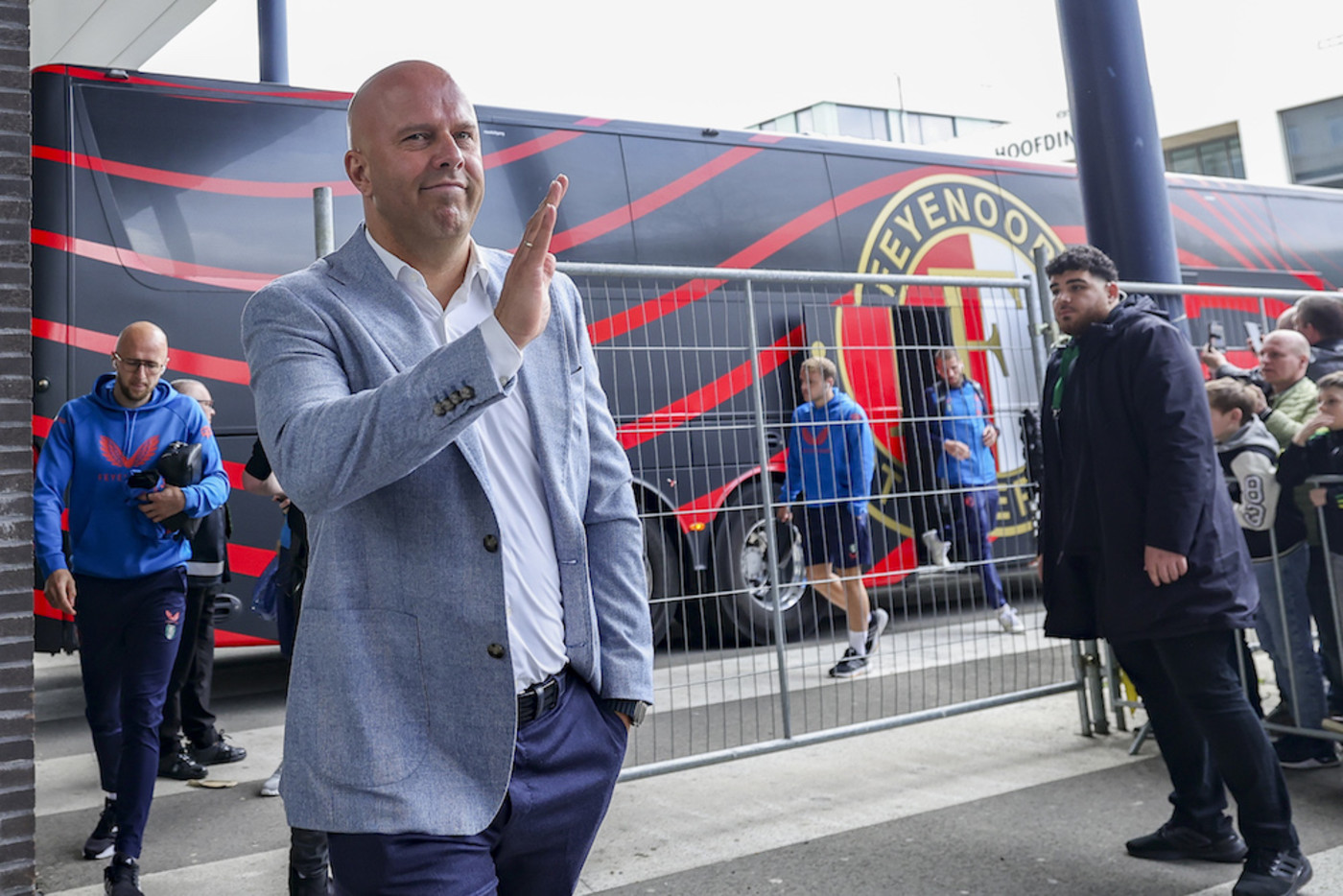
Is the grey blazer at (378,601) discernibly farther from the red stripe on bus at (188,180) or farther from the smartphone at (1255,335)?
the smartphone at (1255,335)

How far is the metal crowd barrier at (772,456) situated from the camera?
189 inches

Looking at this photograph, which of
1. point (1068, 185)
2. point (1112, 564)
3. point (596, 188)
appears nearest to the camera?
point (1112, 564)

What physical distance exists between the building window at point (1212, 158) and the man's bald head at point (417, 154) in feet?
106

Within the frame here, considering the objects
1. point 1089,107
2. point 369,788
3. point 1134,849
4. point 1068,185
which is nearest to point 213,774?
point 1134,849

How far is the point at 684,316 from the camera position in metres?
4.84

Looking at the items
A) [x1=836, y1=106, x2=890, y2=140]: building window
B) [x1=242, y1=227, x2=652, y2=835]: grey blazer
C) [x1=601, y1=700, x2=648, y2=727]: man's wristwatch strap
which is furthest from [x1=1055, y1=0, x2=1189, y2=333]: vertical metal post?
[x1=836, y1=106, x2=890, y2=140]: building window

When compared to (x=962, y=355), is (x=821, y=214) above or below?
above

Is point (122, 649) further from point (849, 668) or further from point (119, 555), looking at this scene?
point (849, 668)

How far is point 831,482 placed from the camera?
502 centimetres

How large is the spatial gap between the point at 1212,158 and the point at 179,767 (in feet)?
105

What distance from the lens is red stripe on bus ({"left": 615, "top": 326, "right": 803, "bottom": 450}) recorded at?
4.88m

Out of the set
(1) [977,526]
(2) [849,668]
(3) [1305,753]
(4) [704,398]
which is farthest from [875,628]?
(3) [1305,753]

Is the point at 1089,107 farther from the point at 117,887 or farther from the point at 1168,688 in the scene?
the point at 117,887

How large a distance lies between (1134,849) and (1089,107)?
356 cm
